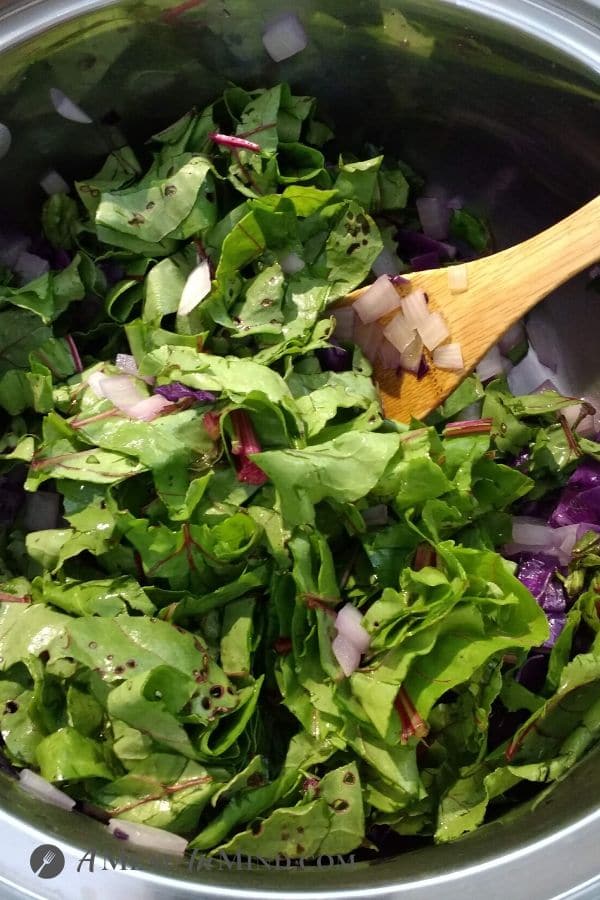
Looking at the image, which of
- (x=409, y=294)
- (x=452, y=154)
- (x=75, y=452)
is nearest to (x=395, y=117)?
(x=452, y=154)

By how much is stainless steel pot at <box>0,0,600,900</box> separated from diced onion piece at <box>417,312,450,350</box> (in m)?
0.39

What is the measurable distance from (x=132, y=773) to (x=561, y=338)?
1189mm

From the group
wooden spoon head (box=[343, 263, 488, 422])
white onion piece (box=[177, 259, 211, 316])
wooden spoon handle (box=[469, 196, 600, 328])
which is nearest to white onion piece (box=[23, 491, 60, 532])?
white onion piece (box=[177, 259, 211, 316])

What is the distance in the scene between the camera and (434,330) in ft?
4.43

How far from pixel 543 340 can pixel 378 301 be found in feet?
1.54

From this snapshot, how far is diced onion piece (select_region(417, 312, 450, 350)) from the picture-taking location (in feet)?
4.43

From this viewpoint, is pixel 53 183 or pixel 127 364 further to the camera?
pixel 53 183

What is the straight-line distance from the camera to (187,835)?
1072 mm

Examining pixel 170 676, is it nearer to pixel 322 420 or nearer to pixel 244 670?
pixel 244 670

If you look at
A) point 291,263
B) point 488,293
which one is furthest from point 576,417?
point 291,263

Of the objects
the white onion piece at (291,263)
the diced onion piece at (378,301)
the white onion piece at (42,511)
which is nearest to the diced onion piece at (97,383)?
the white onion piece at (42,511)

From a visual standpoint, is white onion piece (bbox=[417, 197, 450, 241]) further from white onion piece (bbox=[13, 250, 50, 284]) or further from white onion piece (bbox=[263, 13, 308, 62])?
white onion piece (bbox=[13, 250, 50, 284])

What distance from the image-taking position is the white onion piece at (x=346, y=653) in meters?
1.09

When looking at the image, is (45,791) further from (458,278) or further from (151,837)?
(458,278)
